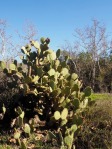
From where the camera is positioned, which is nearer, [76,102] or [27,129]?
[27,129]

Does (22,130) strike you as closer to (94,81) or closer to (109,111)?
(109,111)

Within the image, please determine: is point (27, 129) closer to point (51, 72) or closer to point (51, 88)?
point (51, 88)

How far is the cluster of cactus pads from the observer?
745cm

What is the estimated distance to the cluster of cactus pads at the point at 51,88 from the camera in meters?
7.45

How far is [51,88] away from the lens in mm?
7512

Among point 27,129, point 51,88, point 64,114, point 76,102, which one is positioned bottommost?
point 27,129

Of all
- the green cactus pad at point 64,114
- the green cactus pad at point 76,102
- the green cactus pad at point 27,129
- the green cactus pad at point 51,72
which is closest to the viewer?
the green cactus pad at point 27,129

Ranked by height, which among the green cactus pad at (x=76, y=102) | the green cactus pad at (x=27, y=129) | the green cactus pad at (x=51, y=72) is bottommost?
the green cactus pad at (x=27, y=129)

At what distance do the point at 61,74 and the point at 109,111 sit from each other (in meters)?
1.50

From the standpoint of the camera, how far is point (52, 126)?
776 centimetres

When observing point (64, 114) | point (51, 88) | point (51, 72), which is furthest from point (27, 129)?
point (51, 72)

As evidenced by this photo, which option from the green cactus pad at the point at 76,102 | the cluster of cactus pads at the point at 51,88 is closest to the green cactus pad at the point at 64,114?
the cluster of cactus pads at the point at 51,88

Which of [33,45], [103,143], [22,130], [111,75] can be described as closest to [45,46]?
[33,45]

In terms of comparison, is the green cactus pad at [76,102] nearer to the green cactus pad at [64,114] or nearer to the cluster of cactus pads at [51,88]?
the cluster of cactus pads at [51,88]
